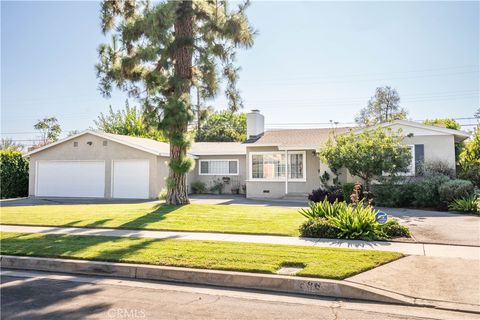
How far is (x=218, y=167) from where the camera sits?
88.2ft

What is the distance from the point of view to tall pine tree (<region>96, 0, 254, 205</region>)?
14.8 metres

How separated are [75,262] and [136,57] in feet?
33.1

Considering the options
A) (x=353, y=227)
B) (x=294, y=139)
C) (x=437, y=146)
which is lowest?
(x=353, y=227)

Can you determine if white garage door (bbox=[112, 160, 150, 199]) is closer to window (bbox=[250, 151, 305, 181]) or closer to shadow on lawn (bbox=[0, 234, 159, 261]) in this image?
window (bbox=[250, 151, 305, 181])

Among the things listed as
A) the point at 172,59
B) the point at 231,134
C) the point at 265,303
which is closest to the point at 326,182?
the point at 172,59

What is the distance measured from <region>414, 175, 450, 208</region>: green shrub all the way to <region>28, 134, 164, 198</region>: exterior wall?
14.8 meters

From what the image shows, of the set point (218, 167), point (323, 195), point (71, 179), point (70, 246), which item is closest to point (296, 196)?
point (323, 195)

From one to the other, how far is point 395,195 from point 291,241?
946 cm

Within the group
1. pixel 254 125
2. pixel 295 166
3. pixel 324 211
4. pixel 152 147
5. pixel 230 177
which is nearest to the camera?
pixel 324 211

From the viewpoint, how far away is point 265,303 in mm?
5363

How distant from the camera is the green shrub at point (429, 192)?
15.7m

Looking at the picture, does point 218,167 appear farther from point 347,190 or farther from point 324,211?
point 324,211

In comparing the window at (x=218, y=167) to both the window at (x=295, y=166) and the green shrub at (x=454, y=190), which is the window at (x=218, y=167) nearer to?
the window at (x=295, y=166)

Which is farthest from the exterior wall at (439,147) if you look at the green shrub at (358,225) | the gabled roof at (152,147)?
the gabled roof at (152,147)
